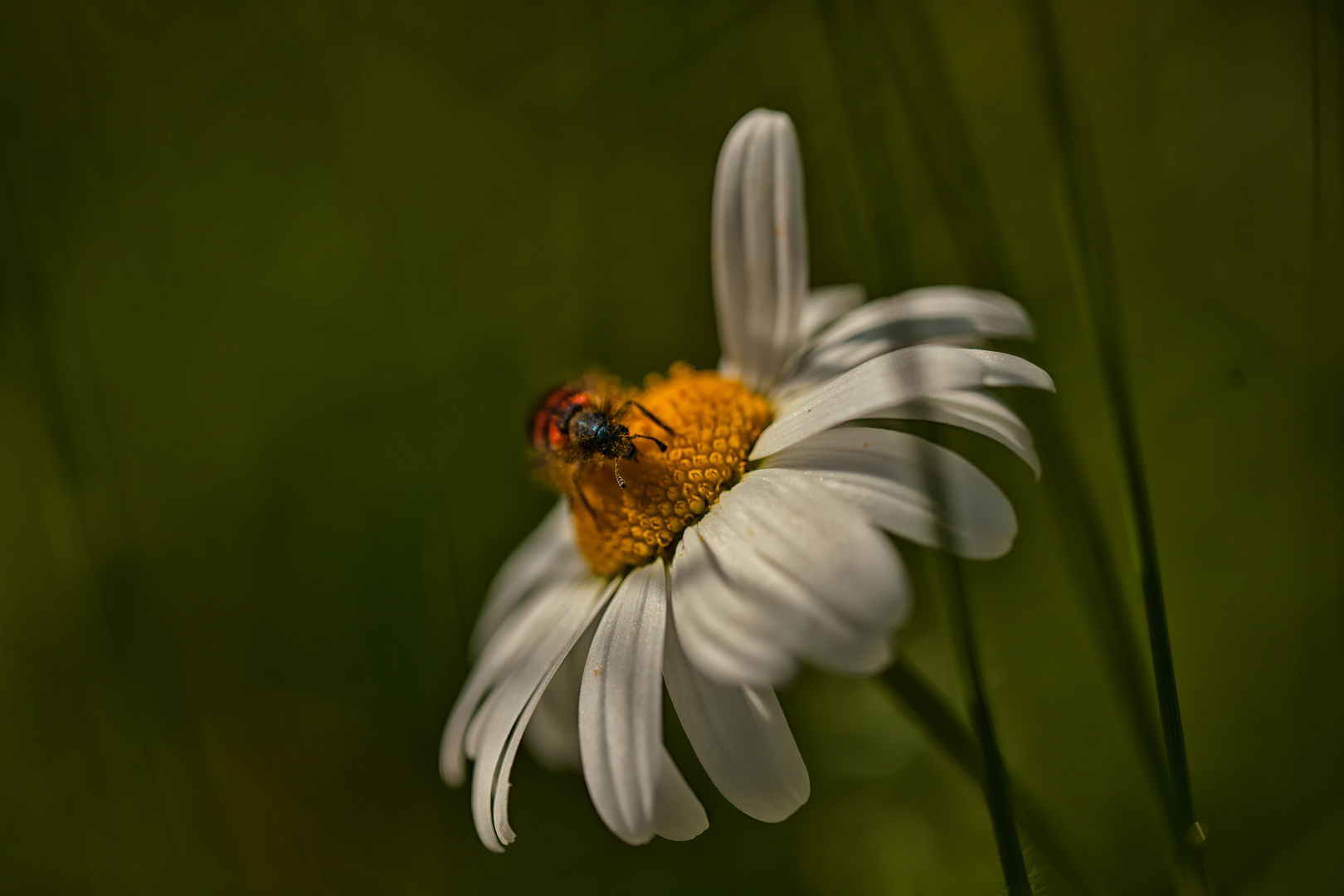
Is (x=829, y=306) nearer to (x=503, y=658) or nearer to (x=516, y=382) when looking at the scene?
(x=503, y=658)

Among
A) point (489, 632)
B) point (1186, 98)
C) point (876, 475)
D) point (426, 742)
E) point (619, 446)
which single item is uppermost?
point (1186, 98)

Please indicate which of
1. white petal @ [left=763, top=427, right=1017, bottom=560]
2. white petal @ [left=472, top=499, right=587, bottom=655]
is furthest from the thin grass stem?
white petal @ [left=472, top=499, right=587, bottom=655]

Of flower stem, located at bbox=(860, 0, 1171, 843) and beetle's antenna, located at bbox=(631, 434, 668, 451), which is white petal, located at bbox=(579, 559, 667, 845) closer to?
beetle's antenna, located at bbox=(631, 434, 668, 451)

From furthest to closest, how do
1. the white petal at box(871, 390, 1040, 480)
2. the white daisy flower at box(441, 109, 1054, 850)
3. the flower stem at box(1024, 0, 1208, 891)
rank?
the white petal at box(871, 390, 1040, 480)
the white daisy flower at box(441, 109, 1054, 850)
the flower stem at box(1024, 0, 1208, 891)

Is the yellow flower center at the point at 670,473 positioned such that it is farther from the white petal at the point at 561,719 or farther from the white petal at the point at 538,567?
the white petal at the point at 561,719

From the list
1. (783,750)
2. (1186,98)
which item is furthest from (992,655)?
(1186,98)

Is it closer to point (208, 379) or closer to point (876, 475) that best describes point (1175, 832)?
point (876, 475)

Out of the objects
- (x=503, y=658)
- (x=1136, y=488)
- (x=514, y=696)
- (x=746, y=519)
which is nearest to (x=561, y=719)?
(x=503, y=658)

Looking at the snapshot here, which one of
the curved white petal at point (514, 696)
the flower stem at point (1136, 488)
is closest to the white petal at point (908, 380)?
the flower stem at point (1136, 488)
